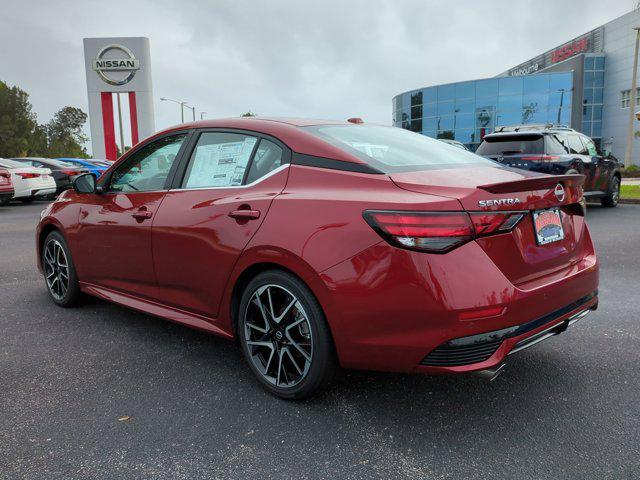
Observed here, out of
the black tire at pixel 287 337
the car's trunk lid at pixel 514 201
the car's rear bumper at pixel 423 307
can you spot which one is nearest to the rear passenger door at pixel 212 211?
the black tire at pixel 287 337

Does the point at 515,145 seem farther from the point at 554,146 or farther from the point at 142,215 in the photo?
the point at 142,215

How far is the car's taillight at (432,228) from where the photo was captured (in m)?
2.29

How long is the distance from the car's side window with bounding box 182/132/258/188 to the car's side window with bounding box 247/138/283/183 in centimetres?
6

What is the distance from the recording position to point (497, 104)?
46.9 meters

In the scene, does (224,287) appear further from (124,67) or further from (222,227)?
(124,67)

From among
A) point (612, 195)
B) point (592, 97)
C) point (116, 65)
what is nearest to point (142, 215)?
point (612, 195)

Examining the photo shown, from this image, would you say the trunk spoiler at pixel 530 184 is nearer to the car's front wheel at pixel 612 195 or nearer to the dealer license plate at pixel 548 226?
the dealer license plate at pixel 548 226

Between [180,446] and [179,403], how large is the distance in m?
0.45

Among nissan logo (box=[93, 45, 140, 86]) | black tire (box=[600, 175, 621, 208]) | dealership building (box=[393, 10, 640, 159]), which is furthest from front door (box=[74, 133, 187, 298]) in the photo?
dealership building (box=[393, 10, 640, 159])

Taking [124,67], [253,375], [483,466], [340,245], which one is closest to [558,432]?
[483,466]

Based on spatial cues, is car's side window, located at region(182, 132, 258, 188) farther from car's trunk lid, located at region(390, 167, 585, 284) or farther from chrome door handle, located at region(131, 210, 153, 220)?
car's trunk lid, located at region(390, 167, 585, 284)

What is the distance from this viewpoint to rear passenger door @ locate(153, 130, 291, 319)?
2943mm

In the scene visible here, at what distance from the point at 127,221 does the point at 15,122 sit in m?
77.8

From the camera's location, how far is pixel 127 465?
2318mm
